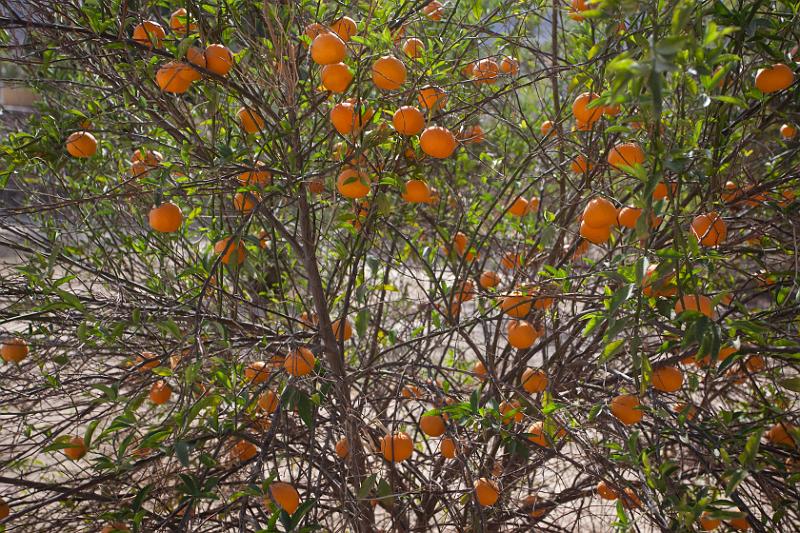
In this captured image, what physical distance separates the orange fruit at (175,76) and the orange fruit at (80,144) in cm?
47

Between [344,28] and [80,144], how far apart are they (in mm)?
853

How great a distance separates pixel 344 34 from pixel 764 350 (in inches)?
53.6

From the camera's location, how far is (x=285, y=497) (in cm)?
151

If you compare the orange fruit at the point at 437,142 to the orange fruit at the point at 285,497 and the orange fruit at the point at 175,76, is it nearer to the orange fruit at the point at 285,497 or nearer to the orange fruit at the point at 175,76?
the orange fruit at the point at 175,76

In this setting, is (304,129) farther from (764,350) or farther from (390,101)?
(764,350)

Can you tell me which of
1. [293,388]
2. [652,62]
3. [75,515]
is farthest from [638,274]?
[75,515]

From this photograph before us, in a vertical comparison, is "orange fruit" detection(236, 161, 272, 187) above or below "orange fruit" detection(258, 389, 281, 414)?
above

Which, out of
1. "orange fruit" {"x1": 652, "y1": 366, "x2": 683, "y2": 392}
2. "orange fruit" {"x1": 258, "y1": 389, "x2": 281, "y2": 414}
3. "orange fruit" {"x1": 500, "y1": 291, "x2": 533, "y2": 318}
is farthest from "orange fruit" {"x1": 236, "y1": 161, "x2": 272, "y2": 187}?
"orange fruit" {"x1": 652, "y1": 366, "x2": 683, "y2": 392}

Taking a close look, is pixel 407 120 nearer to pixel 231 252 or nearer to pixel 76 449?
pixel 231 252

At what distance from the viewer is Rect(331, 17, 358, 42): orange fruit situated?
1.71 m

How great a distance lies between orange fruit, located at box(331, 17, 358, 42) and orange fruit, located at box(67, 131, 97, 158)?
2.63ft

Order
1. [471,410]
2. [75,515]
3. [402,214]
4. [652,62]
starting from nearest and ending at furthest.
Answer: [652,62], [471,410], [75,515], [402,214]

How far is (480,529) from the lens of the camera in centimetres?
166

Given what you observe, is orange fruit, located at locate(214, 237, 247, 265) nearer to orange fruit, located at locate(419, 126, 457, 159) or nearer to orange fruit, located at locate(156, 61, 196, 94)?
orange fruit, located at locate(156, 61, 196, 94)
